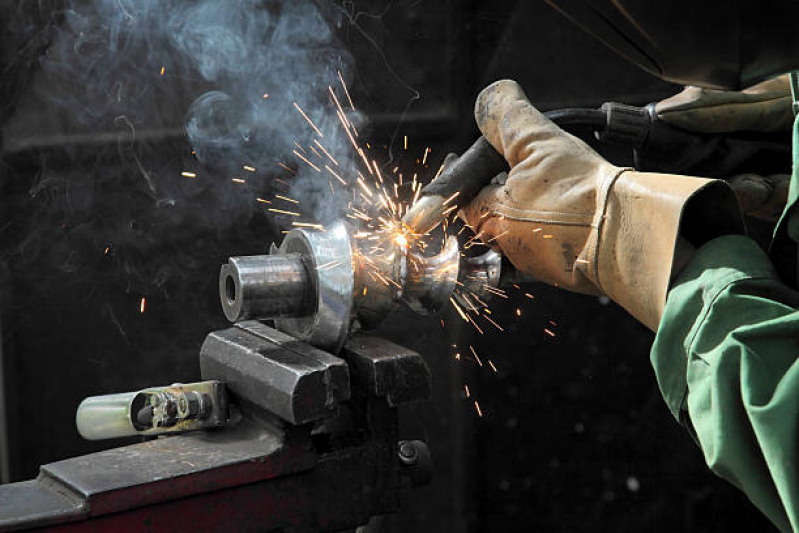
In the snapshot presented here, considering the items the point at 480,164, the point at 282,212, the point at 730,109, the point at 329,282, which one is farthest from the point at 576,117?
the point at 282,212

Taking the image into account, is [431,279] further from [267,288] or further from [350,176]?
[350,176]

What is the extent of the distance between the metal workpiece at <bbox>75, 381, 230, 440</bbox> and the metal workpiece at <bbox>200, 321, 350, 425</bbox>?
2.2 inches

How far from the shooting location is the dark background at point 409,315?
2334 mm

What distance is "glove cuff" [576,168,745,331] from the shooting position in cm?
149

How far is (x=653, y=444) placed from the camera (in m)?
2.77

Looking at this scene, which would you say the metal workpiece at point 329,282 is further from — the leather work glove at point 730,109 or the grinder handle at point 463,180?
the leather work glove at point 730,109

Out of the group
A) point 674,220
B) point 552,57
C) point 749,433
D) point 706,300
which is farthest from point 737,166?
point 749,433

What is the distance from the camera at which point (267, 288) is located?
1.53 metres

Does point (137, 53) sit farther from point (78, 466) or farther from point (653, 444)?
point (653, 444)

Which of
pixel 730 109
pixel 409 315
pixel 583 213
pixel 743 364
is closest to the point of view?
pixel 743 364

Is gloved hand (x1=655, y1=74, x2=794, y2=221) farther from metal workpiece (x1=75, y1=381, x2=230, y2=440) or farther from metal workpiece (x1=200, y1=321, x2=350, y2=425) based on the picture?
metal workpiece (x1=75, y1=381, x2=230, y2=440)

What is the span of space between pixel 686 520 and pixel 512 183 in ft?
5.20

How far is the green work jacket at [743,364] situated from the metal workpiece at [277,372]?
55 centimetres

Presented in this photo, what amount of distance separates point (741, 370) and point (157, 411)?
3.15 feet
